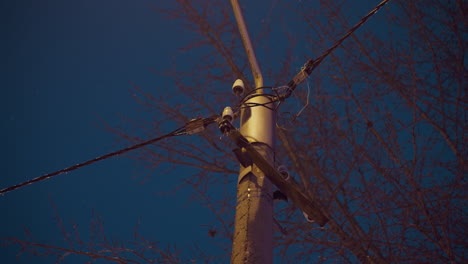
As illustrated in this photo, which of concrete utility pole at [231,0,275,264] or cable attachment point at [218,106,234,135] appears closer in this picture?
concrete utility pole at [231,0,275,264]

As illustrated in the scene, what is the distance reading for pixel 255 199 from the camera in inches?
110

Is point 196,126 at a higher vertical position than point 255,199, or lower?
higher

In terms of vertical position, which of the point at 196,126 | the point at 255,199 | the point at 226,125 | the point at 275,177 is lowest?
the point at 255,199

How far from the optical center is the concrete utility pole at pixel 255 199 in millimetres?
2547

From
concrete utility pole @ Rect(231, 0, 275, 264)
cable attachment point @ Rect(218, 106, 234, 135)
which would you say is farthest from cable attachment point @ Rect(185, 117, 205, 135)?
cable attachment point @ Rect(218, 106, 234, 135)

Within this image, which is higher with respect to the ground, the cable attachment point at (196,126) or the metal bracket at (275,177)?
the cable attachment point at (196,126)

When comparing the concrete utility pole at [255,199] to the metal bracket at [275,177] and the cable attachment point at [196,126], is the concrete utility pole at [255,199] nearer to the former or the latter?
the metal bracket at [275,177]

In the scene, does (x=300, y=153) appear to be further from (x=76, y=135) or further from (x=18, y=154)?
(x=76, y=135)

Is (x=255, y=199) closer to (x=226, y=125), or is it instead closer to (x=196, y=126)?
(x=226, y=125)

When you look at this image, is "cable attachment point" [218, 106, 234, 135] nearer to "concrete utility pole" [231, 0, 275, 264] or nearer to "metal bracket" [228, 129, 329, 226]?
"metal bracket" [228, 129, 329, 226]

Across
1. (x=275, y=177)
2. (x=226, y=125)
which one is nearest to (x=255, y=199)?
(x=275, y=177)

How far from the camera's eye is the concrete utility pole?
8.36 ft

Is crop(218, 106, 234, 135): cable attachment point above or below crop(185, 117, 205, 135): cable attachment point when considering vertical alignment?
below

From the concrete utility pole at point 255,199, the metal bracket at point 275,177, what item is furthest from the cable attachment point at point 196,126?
the metal bracket at point 275,177
